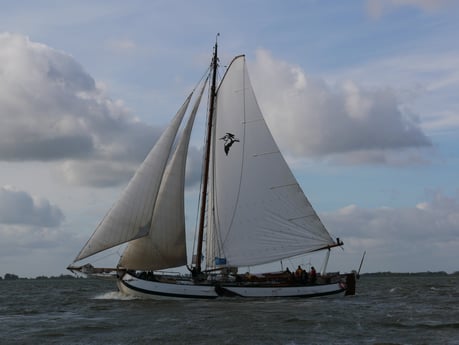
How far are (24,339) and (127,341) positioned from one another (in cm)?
536

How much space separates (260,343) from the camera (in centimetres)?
3111

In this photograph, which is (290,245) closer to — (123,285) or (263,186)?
(263,186)

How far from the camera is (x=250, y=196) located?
167 ft

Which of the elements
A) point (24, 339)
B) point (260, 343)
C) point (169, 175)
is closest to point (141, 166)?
point (169, 175)

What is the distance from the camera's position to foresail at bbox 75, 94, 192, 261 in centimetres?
4644

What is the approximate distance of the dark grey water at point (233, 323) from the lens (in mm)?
32781

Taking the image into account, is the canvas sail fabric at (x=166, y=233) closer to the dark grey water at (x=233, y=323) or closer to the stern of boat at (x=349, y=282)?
the dark grey water at (x=233, y=323)

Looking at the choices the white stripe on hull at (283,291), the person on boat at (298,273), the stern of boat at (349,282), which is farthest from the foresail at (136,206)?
Answer: the stern of boat at (349,282)

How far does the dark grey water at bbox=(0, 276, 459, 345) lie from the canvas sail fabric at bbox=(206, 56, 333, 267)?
13.5ft

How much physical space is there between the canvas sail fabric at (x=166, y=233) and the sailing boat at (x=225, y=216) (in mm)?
69

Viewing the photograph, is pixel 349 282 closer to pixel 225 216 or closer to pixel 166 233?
pixel 225 216

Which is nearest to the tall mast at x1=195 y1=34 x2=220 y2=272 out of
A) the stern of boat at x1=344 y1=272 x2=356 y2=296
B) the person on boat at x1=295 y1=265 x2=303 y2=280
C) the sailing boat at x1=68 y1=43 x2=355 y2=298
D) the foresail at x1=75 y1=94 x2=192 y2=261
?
the sailing boat at x1=68 y1=43 x2=355 y2=298

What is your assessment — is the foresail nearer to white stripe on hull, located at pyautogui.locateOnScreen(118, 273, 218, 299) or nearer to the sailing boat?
the sailing boat

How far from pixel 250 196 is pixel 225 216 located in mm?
2309
